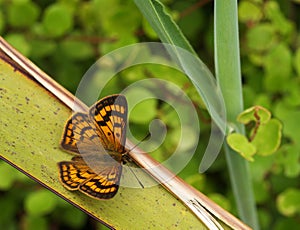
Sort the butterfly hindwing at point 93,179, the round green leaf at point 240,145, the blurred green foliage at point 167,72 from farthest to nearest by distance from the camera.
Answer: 1. the blurred green foliage at point 167,72
2. the round green leaf at point 240,145
3. the butterfly hindwing at point 93,179

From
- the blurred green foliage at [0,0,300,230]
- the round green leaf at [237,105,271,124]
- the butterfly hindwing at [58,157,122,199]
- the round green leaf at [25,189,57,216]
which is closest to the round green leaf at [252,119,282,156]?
the round green leaf at [237,105,271,124]

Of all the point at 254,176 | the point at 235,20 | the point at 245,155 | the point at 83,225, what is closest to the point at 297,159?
the point at 254,176

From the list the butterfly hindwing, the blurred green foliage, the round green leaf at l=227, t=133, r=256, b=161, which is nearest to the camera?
the butterfly hindwing

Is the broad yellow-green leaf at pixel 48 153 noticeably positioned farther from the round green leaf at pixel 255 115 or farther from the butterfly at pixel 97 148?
the round green leaf at pixel 255 115

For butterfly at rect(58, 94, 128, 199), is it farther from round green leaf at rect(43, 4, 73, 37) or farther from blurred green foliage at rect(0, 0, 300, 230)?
round green leaf at rect(43, 4, 73, 37)

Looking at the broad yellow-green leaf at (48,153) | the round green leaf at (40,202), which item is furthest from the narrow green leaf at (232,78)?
the round green leaf at (40,202)

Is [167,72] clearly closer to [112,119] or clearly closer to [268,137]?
[268,137]

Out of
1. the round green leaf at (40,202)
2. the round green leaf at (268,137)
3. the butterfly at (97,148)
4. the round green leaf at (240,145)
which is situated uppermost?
the butterfly at (97,148)

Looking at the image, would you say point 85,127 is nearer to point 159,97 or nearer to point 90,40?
point 159,97
